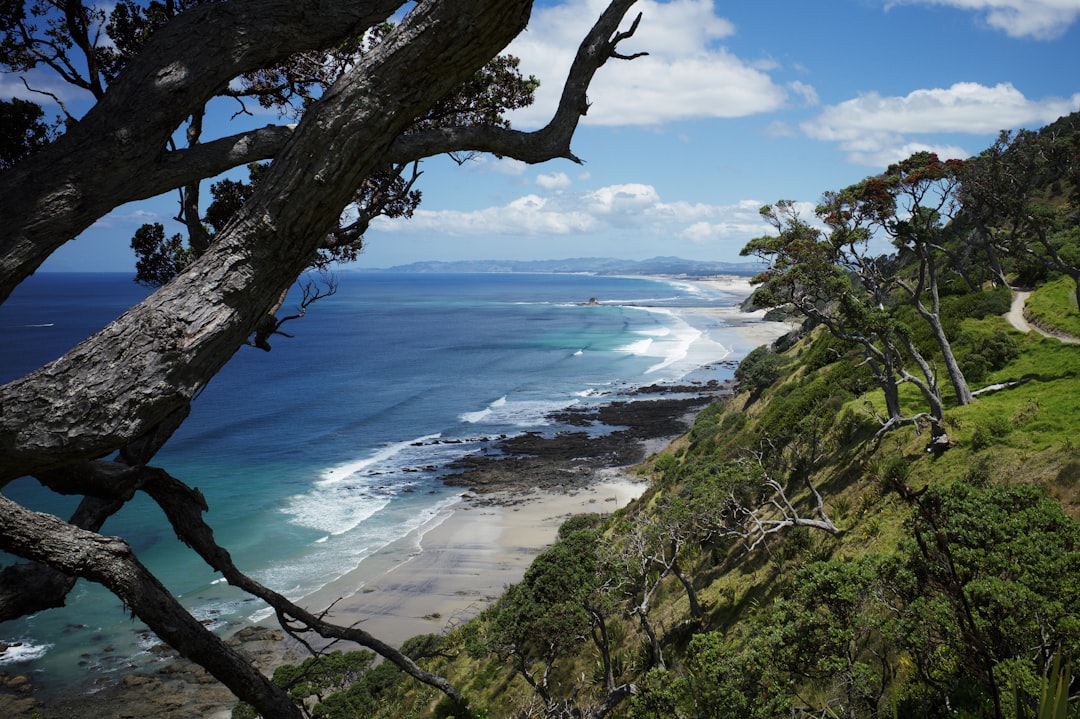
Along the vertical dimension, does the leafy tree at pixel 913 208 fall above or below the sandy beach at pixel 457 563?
above

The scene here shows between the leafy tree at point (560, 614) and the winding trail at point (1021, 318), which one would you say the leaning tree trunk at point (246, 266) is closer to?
the leafy tree at point (560, 614)

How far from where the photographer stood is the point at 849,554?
13.1m

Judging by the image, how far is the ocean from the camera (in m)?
23.8

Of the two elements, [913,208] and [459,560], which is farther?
[459,560]

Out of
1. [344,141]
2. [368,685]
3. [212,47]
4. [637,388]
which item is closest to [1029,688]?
[344,141]

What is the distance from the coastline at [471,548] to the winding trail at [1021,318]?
15.8m

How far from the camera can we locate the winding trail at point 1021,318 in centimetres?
2142

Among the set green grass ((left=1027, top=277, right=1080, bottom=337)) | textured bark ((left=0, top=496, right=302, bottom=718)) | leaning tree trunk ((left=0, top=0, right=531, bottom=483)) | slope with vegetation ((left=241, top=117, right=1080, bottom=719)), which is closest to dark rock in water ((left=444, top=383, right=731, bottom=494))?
slope with vegetation ((left=241, top=117, right=1080, bottom=719))

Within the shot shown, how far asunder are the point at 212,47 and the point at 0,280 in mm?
1443

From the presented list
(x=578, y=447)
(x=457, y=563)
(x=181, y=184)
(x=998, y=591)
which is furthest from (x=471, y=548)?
(x=181, y=184)

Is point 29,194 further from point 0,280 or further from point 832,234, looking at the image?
point 832,234

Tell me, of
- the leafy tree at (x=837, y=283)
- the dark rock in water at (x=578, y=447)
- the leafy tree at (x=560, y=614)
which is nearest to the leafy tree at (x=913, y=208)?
the leafy tree at (x=837, y=283)

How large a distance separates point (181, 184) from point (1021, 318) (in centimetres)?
2838

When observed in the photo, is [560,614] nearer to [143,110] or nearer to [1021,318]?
[143,110]
